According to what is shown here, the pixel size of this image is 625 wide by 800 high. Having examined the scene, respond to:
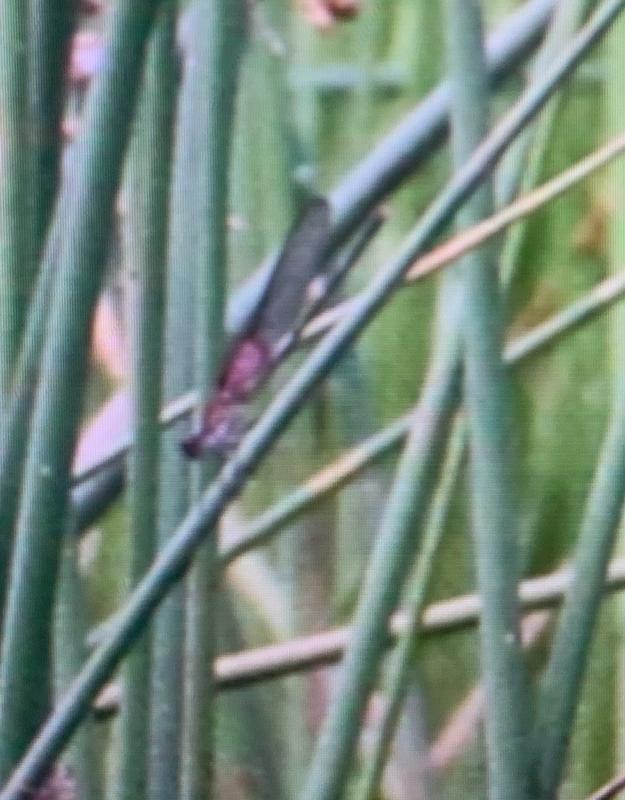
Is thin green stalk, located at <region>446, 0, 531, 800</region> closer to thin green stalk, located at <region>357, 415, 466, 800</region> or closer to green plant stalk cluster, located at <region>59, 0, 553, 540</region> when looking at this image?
thin green stalk, located at <region>357, 415, 466, 800</region>

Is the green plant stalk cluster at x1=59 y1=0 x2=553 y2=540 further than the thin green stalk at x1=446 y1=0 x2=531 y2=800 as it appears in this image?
Yes

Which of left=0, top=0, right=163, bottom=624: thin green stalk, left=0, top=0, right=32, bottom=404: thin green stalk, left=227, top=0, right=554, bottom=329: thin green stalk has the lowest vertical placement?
left=0, top=0, right=163, bottom=624: thin green stalk

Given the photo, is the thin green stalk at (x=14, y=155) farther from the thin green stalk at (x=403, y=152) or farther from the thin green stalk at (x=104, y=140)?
the thin green stalk at (x=403, y=152)

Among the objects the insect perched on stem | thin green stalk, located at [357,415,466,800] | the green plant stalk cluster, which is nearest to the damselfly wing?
the insect perched on stem

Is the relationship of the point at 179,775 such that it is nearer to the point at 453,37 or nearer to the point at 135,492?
the point at 135,492

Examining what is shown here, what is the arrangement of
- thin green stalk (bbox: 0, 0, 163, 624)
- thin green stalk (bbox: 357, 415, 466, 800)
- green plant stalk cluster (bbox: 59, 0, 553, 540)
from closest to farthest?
1. thin green stalk (bbox: 0, 0, 163, 624)
2. thin green stalk (bbox: 357, 415, 466, 800)
3. green plant stalk cluster (bbox: 59, 0, 553, 540)

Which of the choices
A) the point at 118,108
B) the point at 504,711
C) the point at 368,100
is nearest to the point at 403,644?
Answer: the point at 504,711
